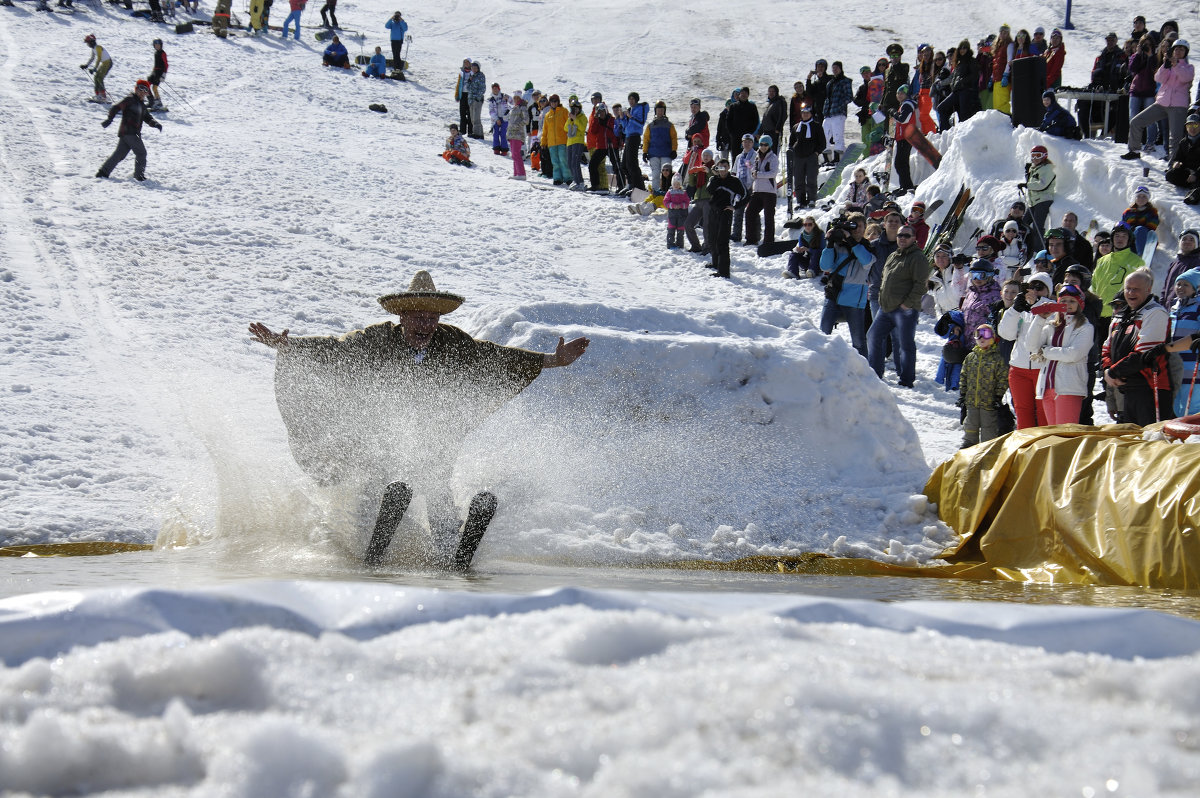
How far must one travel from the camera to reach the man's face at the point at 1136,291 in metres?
7.01

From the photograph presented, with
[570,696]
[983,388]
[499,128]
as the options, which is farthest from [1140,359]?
[499,128]

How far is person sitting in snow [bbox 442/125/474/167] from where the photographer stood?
21.2m

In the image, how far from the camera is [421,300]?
5.35 m

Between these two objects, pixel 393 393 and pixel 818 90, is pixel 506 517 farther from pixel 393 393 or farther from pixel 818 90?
pixel 818 90

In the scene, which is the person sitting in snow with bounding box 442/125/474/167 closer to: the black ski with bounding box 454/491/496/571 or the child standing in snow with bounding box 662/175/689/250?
the child standing in snow with bounding box 662/175/689/250

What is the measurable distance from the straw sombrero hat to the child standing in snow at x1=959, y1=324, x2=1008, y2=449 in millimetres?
4588

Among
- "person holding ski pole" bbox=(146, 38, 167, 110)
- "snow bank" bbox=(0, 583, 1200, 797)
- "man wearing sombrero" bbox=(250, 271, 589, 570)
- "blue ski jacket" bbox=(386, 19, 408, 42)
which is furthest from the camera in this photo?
"blue ski jacket" bbox=(386, 19, 408, 42)

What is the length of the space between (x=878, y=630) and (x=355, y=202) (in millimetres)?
15431

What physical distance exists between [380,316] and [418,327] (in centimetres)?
619

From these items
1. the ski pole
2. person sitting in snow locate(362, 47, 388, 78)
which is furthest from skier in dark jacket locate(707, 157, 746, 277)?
person sitting in snow locate(362, 47, 388, 78)

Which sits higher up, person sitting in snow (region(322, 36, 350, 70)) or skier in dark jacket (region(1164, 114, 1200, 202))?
person sitting in snow (region(322, 36, 350, 70))

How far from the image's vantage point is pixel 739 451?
6820mm

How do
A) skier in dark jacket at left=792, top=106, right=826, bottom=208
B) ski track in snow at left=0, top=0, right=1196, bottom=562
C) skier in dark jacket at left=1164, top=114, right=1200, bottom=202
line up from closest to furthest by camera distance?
ski track in snow at left=0, top=0, right=1196, bottom=562 < skier in dark jacket at left=1164, top=114, right=1200, bottom=202 < skier in dark jacket at left=792, top=106, right=826, bottom=208

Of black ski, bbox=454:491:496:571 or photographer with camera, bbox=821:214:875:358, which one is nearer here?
black ski, bbox=454:491:496:571
